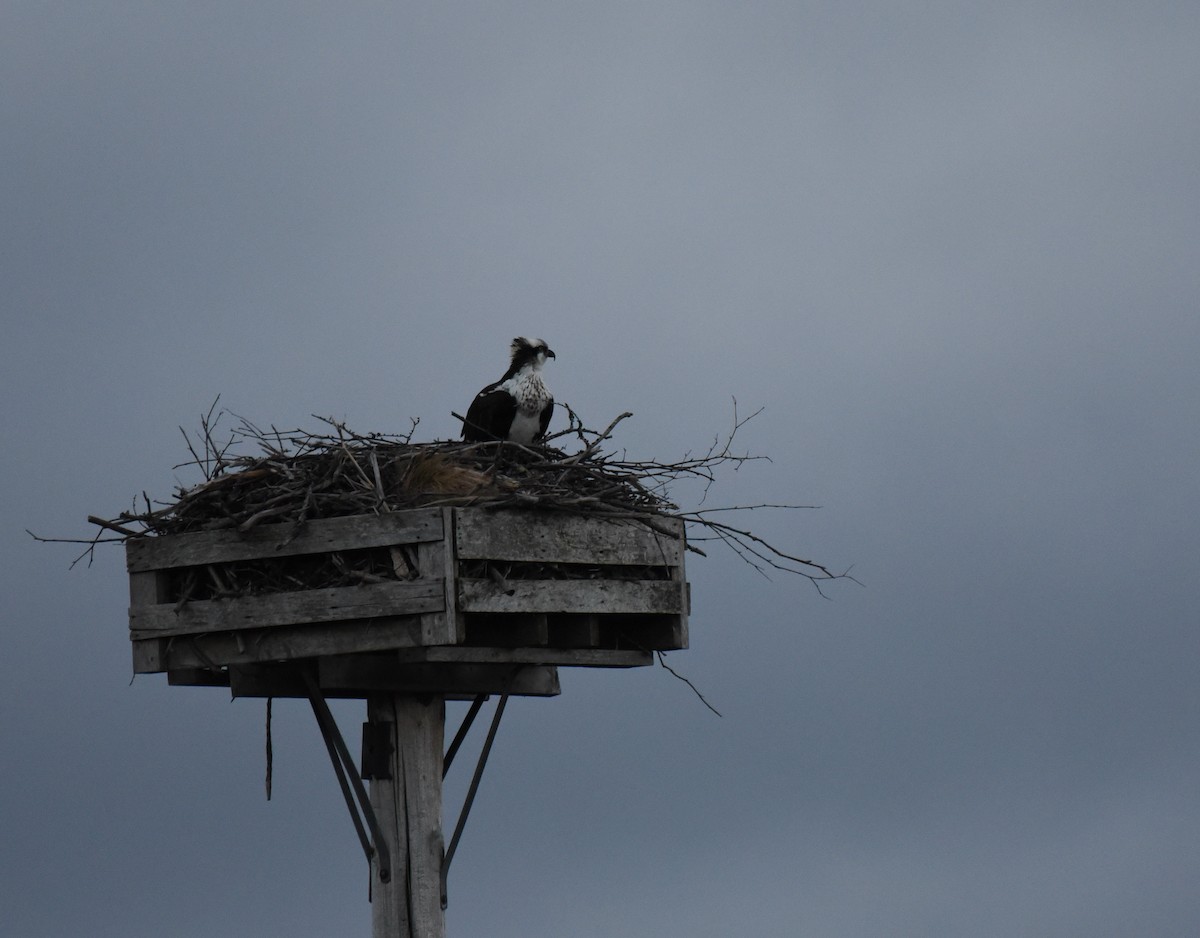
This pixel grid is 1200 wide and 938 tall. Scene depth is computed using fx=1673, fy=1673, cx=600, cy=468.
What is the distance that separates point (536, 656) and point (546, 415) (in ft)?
9.94

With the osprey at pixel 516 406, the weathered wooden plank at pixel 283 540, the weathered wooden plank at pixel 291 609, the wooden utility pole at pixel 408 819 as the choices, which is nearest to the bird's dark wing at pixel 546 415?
the osprey at pixel 516 406

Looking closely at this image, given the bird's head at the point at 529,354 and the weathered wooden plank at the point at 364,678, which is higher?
the bird's head at the point at 529,354

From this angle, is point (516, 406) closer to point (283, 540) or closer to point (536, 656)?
point (536, 656)

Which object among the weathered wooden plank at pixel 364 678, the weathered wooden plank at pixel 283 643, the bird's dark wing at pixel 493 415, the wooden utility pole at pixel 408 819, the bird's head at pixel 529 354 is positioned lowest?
the wooden utility pole at pixel 408 819

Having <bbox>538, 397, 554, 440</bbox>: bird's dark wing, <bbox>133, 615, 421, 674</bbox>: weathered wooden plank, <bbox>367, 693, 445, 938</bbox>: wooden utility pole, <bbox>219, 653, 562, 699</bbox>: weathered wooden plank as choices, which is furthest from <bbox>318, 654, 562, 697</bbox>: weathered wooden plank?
<bbox>538, 397, 554, 440</bbox>: bird's dark wing

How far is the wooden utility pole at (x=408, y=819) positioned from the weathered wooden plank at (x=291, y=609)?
0.93m

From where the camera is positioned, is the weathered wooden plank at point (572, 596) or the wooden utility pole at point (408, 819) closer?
the weathered wooden plank at point (572, 596)

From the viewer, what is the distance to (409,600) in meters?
7.46

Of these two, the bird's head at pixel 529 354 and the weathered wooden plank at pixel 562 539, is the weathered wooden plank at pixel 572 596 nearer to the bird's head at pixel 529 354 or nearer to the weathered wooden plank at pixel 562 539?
the weathered wooden plank at pixel 562 539

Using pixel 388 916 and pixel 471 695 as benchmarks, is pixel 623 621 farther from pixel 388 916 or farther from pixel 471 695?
pixel 388 916

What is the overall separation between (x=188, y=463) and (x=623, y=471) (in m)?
2.26

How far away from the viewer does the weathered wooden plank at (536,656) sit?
7.62 m

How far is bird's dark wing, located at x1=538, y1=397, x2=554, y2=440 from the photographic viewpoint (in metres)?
10.9

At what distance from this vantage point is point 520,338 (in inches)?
442
